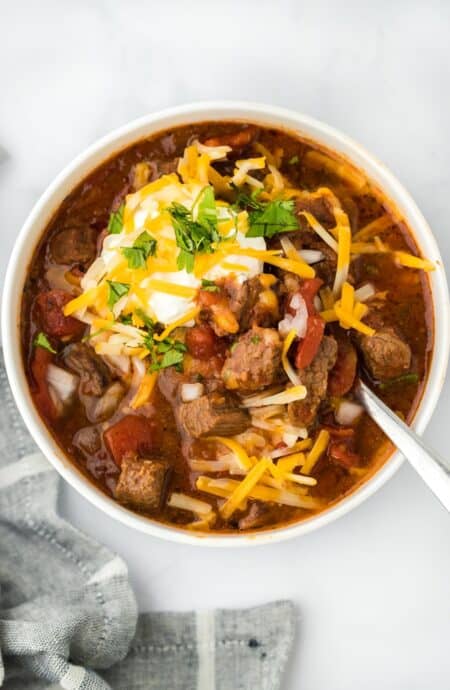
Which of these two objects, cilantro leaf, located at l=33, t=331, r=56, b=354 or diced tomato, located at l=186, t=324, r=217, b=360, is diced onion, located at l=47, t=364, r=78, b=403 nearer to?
cilantro leaf, located at l=33, t=331, r=56, b=354

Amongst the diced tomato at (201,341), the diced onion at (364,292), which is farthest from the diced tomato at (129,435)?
the diced onion at (364,292)

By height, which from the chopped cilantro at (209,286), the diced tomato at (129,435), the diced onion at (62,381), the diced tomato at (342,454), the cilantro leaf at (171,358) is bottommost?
the diced tomato at (129,435)

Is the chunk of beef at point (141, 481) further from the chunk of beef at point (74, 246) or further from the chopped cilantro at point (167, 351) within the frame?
the chunk of beef at point (74, 246)

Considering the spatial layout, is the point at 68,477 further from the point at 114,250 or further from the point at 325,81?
the point at 325,81

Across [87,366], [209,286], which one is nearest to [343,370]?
[209,286]

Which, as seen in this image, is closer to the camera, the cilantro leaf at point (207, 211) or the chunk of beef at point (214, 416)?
the cilantro leaf at point (207, 211)

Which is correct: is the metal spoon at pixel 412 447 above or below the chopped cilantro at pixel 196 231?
below

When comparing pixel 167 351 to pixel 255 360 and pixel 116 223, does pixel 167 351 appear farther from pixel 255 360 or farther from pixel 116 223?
pixel 116 223
